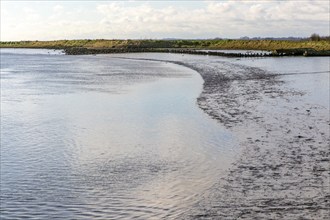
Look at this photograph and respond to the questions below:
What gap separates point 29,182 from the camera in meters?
11.7

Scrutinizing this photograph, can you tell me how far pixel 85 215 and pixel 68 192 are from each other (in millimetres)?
1588

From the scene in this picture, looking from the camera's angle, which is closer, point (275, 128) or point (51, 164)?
point (51, 164)

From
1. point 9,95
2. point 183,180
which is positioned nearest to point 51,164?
point 183,180

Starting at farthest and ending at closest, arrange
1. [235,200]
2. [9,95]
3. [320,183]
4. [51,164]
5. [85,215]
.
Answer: [9,95] → [51,164] → [320,183] → [235,200] → [85,215]

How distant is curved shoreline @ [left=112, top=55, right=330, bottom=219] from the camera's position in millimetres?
9828

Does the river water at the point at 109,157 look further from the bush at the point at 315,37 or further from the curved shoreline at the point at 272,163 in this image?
the bush at the point at 315,37

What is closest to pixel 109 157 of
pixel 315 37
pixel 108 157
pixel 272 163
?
pixel 108 157

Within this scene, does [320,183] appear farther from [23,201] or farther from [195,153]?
[23,201]

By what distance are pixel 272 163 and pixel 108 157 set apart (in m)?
5.04

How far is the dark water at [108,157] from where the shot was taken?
10203 millimetres

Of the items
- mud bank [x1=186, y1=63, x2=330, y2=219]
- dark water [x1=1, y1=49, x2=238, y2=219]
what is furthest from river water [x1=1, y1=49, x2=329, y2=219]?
mud bank [x1=186, y1=63, x2=330, y2=219]

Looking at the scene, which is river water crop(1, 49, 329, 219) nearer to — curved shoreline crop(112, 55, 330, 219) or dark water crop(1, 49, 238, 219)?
dark water crop(1, 49, 238, 219)

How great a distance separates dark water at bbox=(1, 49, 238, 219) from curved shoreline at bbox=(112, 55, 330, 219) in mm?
599

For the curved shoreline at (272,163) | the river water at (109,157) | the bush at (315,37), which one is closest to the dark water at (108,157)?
the river water at (109,157)
